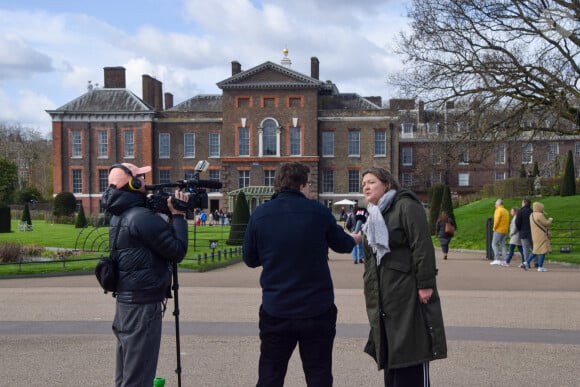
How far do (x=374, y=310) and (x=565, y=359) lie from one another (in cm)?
316

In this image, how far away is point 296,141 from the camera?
56906 millimetres

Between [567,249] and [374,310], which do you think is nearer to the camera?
[374,310]

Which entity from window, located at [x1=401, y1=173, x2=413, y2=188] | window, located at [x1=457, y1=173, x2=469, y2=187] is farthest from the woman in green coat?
window, located at [x1=457, y1=173, x2=469, y2=187]

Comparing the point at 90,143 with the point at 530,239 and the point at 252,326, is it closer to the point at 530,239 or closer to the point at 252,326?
the point at 530,239


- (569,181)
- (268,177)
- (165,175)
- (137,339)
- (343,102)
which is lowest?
(137,339)

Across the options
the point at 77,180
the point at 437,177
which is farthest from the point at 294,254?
the point at 437,177

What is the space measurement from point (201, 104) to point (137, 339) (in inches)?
2259

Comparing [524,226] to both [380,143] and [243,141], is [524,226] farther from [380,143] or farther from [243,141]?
[243,141]

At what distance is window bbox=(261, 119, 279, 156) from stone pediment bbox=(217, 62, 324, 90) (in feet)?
10.4

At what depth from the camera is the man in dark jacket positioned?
4543mm

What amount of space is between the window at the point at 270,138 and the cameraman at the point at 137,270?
52.2 meters

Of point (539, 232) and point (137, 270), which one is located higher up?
point (137, 270)

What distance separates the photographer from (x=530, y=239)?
17.0 metres

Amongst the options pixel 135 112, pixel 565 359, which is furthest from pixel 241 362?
pixel 135 112
